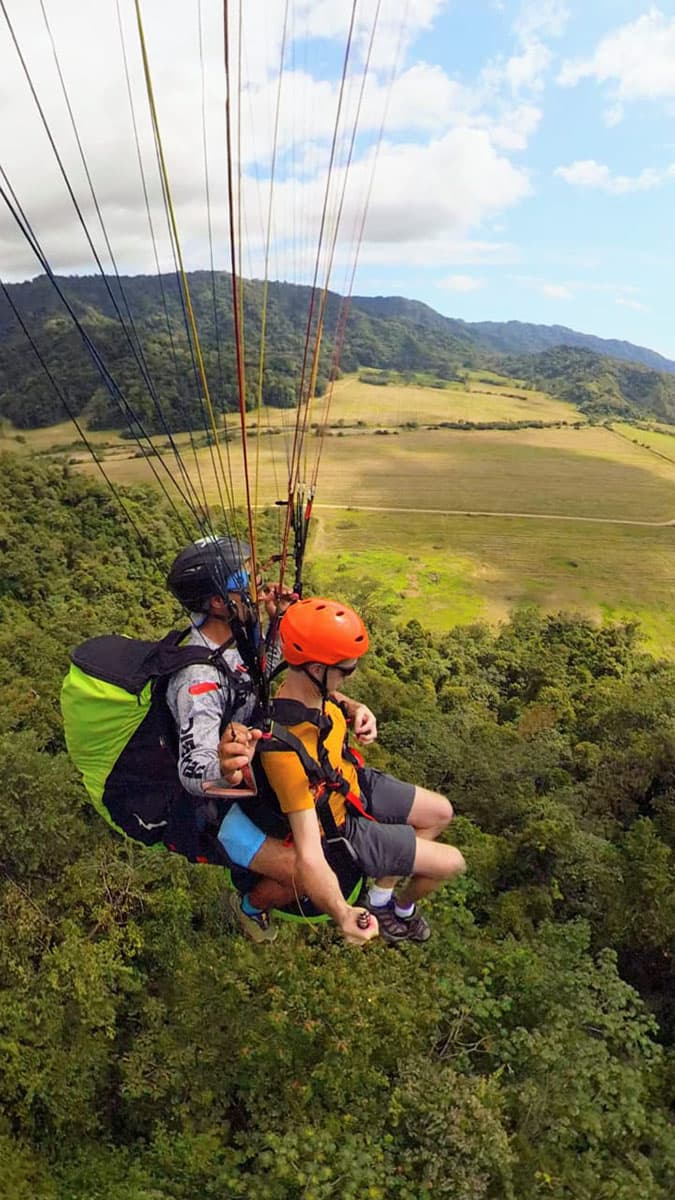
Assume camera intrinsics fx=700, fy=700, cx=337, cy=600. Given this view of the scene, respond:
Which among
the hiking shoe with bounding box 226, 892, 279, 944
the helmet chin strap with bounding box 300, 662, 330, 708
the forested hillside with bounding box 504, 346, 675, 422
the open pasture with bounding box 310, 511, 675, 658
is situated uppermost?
the forested hillside with bounding box 504, 346, 675, 422

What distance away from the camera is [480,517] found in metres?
59.7

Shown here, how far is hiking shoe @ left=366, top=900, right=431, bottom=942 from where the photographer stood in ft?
12.6

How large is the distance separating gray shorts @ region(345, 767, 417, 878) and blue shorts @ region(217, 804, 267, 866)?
0.45m

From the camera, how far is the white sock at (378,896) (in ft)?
12.3

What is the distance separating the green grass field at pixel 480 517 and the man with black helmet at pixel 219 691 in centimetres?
2982

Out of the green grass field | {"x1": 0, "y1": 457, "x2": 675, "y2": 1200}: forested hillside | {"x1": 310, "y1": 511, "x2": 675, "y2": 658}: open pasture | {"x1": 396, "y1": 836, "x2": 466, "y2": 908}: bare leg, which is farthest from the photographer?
the green grass field

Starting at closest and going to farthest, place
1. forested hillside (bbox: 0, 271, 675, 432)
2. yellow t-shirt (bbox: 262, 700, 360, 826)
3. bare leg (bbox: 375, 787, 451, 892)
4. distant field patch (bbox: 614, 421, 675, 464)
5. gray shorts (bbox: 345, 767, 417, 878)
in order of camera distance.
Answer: yellow t-shirt (bbox: 262, 700, 360, 826), gray shorts (bbox: 345, 767, 417, 878), bare leg (bbox: 375, 787, 451, 892), forested hillside (bbox: 0, 271, 675, 432), distant field patch (bbox: 614, 421, 675, 464)

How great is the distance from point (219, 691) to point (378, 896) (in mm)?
1503

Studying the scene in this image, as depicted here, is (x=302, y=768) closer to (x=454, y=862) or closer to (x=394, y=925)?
(x=454, y=862)

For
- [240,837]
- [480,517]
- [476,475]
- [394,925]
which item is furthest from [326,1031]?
[476,475]

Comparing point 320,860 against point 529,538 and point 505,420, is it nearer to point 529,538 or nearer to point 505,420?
point 529,538

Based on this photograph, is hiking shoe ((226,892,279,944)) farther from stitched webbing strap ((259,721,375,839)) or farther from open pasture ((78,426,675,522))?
open pasture ((78,426,675,522))

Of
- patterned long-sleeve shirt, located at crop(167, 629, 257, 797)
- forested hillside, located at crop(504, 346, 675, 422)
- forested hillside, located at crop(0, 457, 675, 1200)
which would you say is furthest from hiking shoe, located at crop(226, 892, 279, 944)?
forested hillside, located at crop(504, 346, 675, 422)

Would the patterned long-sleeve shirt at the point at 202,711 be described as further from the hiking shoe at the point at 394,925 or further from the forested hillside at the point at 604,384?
the forested hillside at the point at 604,384
